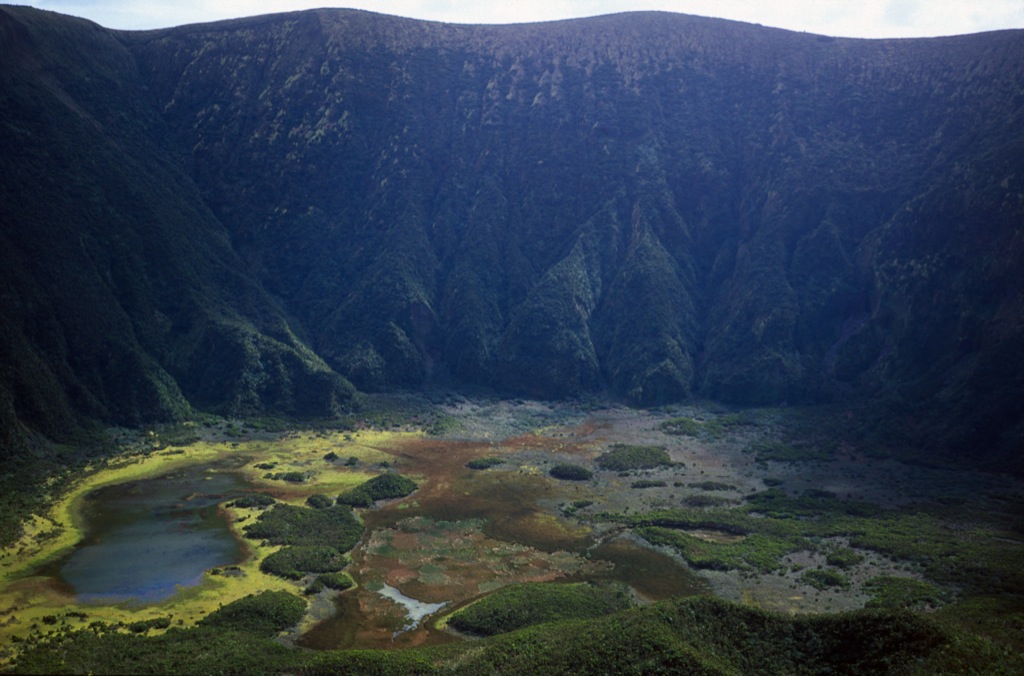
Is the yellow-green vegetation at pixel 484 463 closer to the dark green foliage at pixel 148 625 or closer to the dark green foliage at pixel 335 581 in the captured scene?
the dark green foliage at pixel 335 581

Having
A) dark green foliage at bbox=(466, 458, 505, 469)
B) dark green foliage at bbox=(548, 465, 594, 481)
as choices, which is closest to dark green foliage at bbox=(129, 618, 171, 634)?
dark green foliage at bbox=(466, 458, 505, 469)

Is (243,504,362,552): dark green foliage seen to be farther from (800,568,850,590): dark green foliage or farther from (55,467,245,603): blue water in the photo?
(800,568,850,590): dark green foliage

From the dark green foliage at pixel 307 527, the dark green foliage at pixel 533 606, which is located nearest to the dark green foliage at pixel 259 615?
the dark green foliage at pixel 533 606

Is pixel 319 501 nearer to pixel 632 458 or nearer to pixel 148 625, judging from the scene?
pixel 148 625

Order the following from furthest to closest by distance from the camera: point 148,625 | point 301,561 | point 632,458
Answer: point 632,458 < point 301,561 < point 148,625

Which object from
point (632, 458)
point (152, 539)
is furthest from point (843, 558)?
point (152, 539)

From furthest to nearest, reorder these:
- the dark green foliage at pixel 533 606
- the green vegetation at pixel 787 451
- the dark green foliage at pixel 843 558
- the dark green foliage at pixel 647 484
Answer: the green vegetation at pixel 787 451 → the dark green foliage at pixel 647 484 → the dark green foliage at pixel 843 558 → the dark green foliage at pixel 533 606
